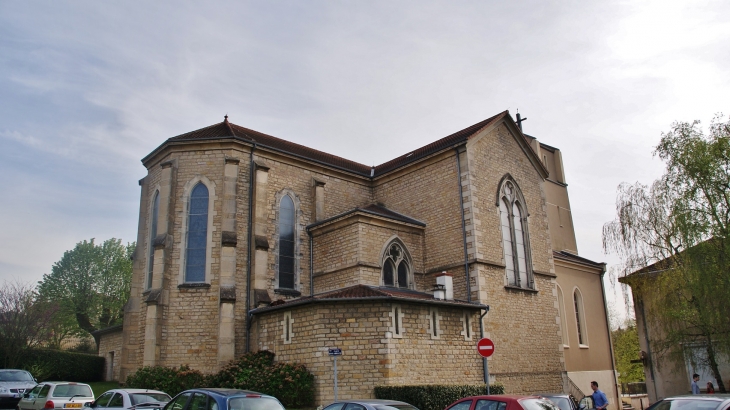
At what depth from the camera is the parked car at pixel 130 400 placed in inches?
466

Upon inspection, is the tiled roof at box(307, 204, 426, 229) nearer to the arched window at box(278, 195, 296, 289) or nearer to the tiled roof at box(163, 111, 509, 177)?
the arched window at box(278, 195, 296, 289)

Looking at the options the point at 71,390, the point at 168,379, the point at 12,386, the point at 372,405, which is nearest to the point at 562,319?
the point at 168,379

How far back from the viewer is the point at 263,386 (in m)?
17.4

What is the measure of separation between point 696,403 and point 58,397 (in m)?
15.1

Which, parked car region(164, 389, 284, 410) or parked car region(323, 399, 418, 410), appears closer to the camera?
parked car region(164, 389, 284, 410)

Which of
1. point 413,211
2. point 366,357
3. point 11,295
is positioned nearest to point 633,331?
point 413,211

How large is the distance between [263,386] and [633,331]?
4206 cm

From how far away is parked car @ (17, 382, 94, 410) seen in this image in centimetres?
1472

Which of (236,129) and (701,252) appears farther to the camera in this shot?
(236,129)

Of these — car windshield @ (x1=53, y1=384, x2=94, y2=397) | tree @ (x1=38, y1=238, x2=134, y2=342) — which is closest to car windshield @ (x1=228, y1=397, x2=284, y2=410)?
car windshield @ (x1=53, y1=384, x2=94, y2=397)

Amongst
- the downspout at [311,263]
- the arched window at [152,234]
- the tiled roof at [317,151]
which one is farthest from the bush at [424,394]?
the arched window at [152,234]

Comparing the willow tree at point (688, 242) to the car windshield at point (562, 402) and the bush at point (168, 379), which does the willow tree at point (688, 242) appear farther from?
the bush at point (168, 379)

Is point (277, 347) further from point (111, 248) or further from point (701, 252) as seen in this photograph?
point (111, 248)

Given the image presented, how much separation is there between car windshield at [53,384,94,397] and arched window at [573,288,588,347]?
21.5 metres
